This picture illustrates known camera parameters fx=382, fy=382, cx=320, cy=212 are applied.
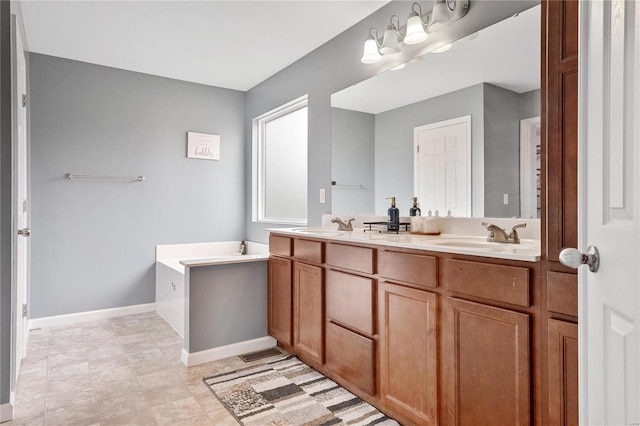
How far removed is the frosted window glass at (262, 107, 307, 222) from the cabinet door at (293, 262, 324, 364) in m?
1.21

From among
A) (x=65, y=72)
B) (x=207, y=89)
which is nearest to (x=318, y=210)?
(x=207, y=89)

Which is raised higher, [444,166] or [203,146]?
[203,146]

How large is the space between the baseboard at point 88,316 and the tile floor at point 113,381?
12 centimetres

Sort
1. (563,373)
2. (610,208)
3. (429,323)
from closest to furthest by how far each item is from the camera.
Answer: (610,208), (563,373), (429,323)

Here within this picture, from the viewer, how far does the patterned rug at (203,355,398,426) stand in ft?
6.13

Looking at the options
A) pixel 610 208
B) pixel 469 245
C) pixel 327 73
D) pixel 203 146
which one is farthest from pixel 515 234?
pixel 203 146

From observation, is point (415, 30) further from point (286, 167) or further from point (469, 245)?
point (286, 167)

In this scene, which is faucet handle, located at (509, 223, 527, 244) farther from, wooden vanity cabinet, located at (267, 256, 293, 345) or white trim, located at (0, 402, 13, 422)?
white trim, located at (0, 402, 13, 422)

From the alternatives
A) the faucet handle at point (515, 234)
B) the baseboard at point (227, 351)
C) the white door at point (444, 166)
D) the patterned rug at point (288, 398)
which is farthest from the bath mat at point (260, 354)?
the faucet handle at point (515, 234)

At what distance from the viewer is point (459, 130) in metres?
2.10

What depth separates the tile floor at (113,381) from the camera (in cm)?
191

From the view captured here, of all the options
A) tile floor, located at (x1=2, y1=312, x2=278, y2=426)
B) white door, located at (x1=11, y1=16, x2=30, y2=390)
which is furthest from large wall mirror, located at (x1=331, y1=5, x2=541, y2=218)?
white door, located at (x1=11, y1=16, x2=30, y2=390)

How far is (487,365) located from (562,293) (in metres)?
0.39

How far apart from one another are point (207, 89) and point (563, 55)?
12.2 feet
